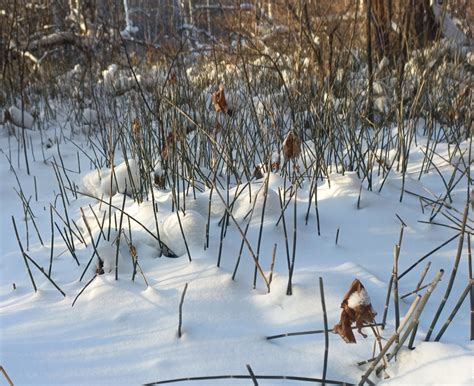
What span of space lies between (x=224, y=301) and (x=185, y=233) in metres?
0.26

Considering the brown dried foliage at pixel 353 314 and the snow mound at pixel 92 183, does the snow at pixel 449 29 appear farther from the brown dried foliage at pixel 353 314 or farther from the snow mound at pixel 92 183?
the brown dried foliage at pixel 353 314

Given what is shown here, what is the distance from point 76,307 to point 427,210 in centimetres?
96

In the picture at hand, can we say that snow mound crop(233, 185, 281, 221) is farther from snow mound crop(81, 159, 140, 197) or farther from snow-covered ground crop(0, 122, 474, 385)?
snow mound crop(81, 159, 140, 197)

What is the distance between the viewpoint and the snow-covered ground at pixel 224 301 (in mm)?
695

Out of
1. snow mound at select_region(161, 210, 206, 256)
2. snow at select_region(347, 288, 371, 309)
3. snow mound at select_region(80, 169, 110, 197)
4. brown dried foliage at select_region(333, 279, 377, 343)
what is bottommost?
snow mound at select_region(80, 169, 110, 197)

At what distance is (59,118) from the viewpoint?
3729 millimetres

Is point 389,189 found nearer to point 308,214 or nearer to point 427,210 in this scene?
point 427,210

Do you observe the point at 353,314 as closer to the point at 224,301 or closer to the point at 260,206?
the point at 224,301

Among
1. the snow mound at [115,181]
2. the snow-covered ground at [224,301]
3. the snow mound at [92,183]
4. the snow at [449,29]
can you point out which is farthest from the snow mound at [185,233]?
the snow at [449,29]

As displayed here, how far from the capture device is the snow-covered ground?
69 cm

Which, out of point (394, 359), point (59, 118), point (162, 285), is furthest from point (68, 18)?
point (394, 359)

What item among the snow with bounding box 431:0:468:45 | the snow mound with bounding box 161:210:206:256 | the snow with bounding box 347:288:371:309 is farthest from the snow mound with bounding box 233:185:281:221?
the snow with bounding box 431:0:468:45

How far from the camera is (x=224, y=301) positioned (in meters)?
0.86

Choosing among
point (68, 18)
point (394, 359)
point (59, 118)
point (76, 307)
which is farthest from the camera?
point (68, 18)
